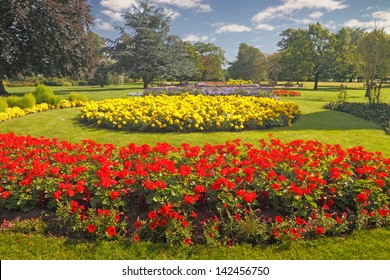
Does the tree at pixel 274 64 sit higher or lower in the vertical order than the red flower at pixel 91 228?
higher

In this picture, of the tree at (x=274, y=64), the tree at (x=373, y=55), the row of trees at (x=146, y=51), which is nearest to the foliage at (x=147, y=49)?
the row of trees at (x=146, y=51)

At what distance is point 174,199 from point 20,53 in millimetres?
21955

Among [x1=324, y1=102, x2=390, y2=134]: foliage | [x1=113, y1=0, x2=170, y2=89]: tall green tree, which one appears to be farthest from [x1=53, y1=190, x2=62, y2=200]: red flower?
[x1=113, y1=0, x2=170, y2=89]: tall green tree

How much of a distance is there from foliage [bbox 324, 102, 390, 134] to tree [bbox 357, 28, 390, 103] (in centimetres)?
282

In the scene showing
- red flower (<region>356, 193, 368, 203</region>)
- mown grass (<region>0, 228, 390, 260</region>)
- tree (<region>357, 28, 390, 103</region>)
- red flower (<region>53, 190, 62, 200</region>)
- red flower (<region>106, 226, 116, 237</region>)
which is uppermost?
tree (<region>357, 28, 390, 103</region>)

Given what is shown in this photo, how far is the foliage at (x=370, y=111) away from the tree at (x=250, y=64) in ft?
142

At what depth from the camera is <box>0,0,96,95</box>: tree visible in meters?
20.0

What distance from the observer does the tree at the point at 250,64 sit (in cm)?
5741

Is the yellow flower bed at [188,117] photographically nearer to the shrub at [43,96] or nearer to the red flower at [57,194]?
the shrub at [43,96]

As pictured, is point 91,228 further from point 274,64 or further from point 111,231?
point 274,64

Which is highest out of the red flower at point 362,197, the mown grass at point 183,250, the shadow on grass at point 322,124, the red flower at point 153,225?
the shadow on grass at point 322,124

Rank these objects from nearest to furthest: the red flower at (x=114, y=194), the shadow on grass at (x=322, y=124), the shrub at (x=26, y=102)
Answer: the red flower at (x=114, y=194) → the shadow on grass at (x=322, y=124) → the shrub at (x=26, y=102)

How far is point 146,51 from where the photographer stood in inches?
1412

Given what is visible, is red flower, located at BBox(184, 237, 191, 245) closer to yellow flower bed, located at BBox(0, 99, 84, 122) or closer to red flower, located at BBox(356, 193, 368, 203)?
red flower, located at BBox(356, 193, 368, 203)
